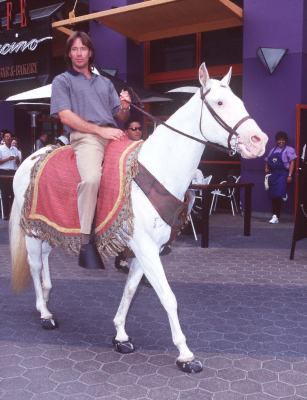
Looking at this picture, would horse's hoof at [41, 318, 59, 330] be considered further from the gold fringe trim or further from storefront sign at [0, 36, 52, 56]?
storefront sign at [0, 36, 52, 56]

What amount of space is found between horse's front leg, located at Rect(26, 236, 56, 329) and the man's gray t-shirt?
131cm

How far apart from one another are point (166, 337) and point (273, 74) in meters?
9.15

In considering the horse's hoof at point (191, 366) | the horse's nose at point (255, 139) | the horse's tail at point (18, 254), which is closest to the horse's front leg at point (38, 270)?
the horse's tail at point (18, 254)

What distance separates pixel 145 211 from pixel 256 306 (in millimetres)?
2173

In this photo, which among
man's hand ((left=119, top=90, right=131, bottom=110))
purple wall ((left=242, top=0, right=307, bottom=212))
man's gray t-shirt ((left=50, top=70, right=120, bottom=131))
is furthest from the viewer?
purple wall ((left=242, top=0, right=307, bottom=212))

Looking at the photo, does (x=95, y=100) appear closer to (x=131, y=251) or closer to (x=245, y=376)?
(x=131, y=251)

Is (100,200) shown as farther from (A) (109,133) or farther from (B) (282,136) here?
(B) (282,136)

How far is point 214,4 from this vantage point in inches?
455

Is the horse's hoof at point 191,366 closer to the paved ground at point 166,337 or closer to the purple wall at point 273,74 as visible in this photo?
the paved ground at point 166,337

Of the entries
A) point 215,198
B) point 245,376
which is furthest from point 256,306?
point 215,198

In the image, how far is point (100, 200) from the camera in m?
3.83

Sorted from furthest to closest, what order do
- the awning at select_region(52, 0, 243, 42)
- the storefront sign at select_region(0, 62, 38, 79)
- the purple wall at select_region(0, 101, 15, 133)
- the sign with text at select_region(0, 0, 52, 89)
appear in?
the purple wall at select_region(0, 101, 15, 133) → the storefront sign at select_region(0, 62, 38, 79) → the sign with text at select_region(0, 0, 52, 89) → the awning at select_region(52, 0, 243, 42)

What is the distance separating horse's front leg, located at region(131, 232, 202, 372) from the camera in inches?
139

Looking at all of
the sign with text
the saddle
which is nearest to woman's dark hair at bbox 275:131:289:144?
the saddle
